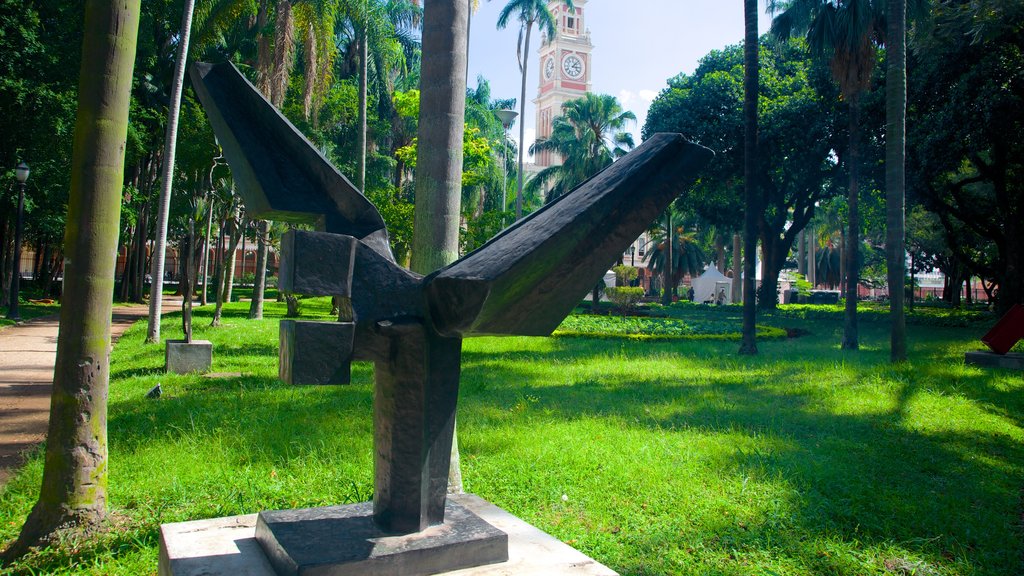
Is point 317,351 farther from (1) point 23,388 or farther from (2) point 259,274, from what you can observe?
(2) point 259,274

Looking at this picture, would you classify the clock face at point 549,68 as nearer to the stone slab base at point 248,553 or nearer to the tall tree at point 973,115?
the tall tree at point 973,115

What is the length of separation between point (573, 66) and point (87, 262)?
96339mm

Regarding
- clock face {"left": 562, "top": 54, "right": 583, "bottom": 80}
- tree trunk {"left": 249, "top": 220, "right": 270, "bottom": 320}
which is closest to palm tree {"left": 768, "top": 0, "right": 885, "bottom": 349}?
tree trunk {"left": 249, "top": 220, "right": 270, "bottom": 320}

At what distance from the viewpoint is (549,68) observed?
97438 mm

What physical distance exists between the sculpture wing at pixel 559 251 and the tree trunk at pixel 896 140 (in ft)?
32.4

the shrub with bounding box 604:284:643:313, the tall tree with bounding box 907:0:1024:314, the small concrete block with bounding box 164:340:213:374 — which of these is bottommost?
the small concrete block with bounding box 164:340:213:374

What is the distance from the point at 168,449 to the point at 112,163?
2731mm

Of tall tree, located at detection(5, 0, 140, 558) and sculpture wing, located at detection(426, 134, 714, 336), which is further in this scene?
tall tree, located at detection(5, 0, 140, 558)

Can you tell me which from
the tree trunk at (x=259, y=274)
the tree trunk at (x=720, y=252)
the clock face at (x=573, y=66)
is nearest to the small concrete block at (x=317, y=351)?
the tree trunk at (x=259, y=274)

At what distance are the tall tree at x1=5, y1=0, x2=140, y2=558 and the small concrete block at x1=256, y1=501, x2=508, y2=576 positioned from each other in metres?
1.55

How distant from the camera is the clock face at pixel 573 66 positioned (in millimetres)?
94250

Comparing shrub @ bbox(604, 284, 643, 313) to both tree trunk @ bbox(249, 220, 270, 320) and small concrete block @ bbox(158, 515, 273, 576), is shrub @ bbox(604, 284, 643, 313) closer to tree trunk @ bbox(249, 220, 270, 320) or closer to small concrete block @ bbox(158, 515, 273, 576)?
tree trunk @ bbox(249, 220, 270, 320)

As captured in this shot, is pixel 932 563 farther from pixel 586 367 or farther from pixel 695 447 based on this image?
pixel 586 367

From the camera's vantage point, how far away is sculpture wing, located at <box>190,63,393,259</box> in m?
3.14
